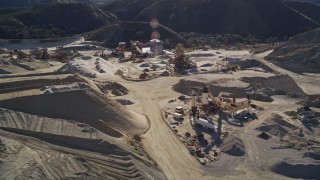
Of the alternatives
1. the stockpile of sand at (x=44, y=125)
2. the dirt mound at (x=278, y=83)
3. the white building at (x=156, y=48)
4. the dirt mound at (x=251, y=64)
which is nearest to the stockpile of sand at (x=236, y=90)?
the dirt mound at (x=278, y=83)

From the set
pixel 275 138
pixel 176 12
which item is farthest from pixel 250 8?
pixel 275 138

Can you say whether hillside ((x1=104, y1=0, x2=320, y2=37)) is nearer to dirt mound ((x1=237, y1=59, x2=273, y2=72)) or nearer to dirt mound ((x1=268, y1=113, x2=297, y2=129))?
dirt mound ((x1=237, y1=59, x2=273, y2=72))

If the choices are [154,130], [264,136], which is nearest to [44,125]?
[154,130]

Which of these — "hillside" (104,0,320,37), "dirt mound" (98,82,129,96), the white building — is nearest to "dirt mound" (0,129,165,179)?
"dirt mound" (98,82,129,96)

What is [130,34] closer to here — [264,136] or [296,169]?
[264,136]

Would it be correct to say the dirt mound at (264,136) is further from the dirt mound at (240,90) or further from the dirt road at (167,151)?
the dirt mound at (240,90)

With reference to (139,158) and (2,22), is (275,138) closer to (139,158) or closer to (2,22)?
(139,158)
